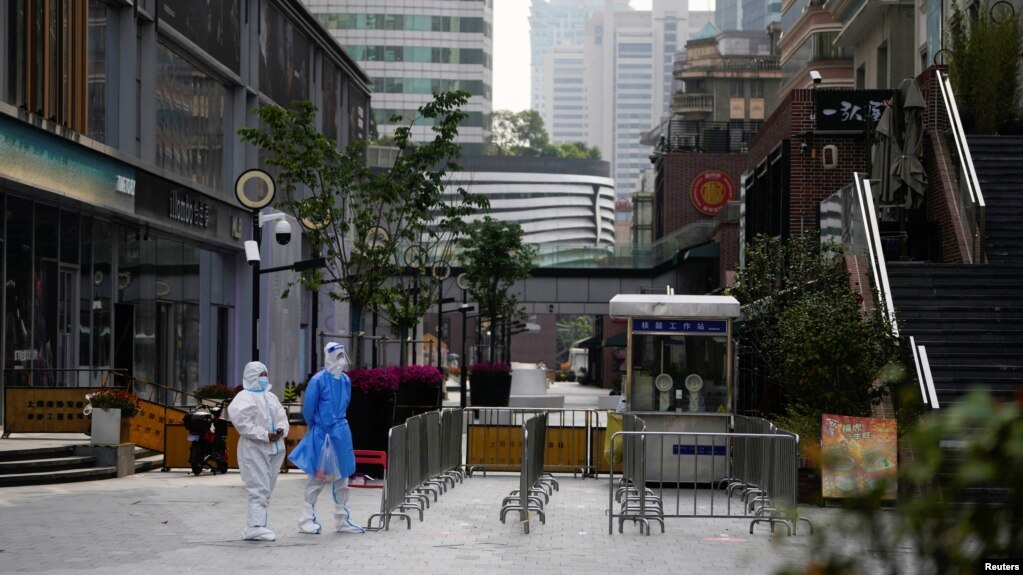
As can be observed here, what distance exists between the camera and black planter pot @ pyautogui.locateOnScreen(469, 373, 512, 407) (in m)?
47.6

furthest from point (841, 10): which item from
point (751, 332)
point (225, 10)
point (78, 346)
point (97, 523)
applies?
point (97, 523)

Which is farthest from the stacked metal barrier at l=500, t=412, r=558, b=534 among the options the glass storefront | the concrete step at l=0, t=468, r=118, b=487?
the glass storefront

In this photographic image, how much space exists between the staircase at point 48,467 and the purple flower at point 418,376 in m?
4.93

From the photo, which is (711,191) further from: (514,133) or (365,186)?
(514,133)

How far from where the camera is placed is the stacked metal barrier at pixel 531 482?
49.4 feet

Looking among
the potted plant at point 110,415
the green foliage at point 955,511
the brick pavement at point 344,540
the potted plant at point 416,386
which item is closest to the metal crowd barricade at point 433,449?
the brick pavement at point 344,540

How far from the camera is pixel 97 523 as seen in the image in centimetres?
1524

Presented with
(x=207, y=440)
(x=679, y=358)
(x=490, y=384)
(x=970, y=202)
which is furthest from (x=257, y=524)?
(x=490, y=384)

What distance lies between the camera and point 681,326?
20234 mm

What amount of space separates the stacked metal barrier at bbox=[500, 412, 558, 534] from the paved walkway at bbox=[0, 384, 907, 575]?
16 centimetres

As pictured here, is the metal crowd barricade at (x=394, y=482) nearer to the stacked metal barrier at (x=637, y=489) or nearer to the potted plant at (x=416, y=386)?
the stacked metal barrier at (x=637, y=489)

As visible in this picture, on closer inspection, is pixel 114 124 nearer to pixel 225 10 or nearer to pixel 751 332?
pixel 225 10

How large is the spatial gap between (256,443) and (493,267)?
136ft

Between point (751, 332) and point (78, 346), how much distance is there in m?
13.7
